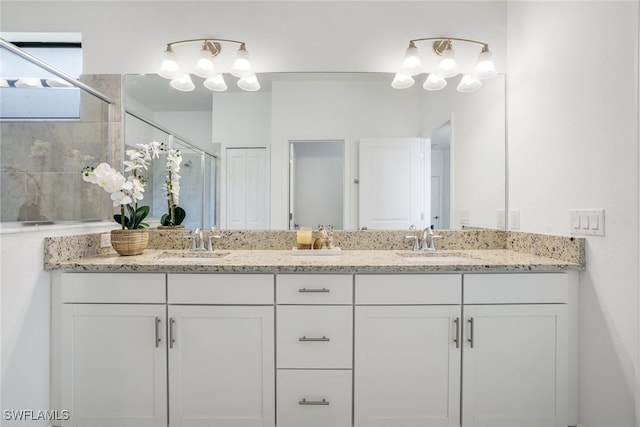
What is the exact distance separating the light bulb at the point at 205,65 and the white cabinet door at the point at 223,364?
53.2 inches

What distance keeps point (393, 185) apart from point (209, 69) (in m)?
1.31

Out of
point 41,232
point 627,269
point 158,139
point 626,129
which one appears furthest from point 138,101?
point 627,269

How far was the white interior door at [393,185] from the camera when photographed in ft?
6.49

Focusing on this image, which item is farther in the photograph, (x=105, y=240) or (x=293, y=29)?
(x=293, y=29)

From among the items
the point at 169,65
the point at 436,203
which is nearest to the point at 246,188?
the point at 169,65

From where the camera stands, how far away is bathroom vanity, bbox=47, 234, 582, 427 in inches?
55.1

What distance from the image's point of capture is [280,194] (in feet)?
6.44

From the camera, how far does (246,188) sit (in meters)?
1.97

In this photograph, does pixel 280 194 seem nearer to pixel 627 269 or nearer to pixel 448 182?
pixel 448 182

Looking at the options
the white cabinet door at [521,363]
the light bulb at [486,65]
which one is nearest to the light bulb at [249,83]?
the light bulb at [486,65]

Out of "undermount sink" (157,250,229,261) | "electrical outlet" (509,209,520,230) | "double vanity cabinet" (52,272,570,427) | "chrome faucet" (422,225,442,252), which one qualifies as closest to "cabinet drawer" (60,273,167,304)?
"double vanity cabinet" (52,272,570,427)

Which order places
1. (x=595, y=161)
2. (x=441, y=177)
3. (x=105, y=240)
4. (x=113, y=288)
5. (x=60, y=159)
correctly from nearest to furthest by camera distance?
1. (x=595, y=161)
2. (x=113, y=288)
3. (x=60, y=159)
4. (x=105, y=240)
5. (x=441, y=177)

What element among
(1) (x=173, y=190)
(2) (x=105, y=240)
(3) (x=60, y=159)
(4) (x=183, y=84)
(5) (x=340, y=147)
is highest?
(4) (x=183, y=84)

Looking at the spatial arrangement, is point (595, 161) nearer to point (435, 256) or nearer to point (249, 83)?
point (435, 256)
